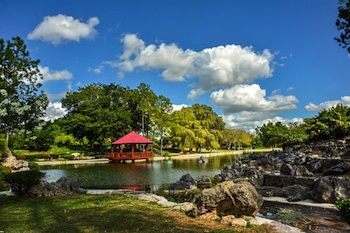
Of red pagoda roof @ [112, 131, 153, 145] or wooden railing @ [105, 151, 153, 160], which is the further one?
red pagoda roof @ [112, 131, 153, 145]

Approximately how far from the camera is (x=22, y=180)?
30.5ft

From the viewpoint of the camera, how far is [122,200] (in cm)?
886

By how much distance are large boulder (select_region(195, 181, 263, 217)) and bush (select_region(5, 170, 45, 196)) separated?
576 cm

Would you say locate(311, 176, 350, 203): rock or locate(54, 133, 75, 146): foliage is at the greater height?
locate(54, 133, 75, 146): foliage

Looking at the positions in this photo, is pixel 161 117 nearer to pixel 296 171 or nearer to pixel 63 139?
pixel 63 139

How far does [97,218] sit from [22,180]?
13.7ft

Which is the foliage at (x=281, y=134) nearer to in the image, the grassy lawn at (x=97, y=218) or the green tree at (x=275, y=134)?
the green tree at (x=275, y=134)

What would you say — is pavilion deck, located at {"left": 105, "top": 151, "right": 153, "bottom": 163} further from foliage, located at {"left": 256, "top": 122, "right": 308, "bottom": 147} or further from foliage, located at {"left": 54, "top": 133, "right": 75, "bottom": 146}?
foliage, located at {"left": 256, "top": 122, "right": 308, "bottom": 147}

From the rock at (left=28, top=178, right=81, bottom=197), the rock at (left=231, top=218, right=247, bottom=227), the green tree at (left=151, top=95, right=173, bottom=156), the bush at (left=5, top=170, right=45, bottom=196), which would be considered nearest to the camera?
the rock at (left=231, top=218, right=247, bottom=227)

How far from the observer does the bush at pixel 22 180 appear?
30.3 ft

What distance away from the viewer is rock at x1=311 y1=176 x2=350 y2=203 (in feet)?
30.9

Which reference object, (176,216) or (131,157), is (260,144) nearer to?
(131,157)

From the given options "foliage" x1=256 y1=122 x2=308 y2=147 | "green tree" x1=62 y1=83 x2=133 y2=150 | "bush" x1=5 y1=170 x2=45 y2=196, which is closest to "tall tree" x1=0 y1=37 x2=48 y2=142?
"bush" x1=5 y1=170 x2=45 y2=196

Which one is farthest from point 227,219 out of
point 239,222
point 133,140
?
point 133,140
